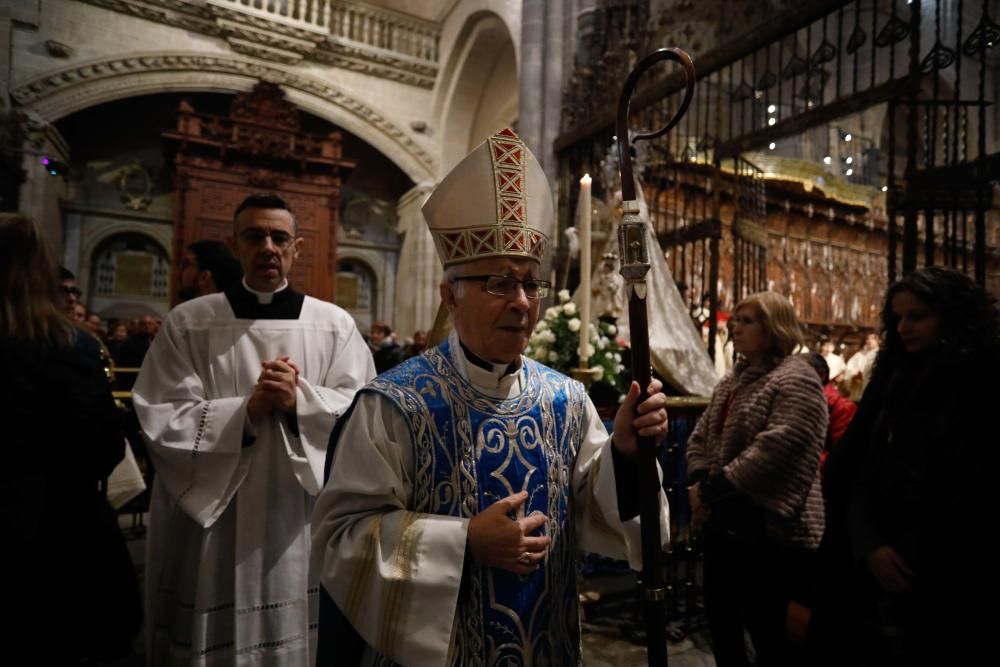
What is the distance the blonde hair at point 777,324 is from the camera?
7.66ft

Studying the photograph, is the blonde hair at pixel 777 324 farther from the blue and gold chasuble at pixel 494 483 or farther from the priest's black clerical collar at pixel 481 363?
the priest's black clerical collar at pixel 481 363

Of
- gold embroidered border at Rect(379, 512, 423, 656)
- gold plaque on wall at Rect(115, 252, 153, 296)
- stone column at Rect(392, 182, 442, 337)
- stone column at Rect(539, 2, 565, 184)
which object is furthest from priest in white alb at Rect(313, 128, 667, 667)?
gold plaque on wall at Rect(115, 252, 153, 296)

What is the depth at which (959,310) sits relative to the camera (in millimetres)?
1872

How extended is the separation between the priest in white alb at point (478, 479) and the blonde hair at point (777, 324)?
1.20 metres

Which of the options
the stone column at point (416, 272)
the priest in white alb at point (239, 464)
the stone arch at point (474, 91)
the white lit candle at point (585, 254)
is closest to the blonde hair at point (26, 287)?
the priest in white alb at point (239, 464)

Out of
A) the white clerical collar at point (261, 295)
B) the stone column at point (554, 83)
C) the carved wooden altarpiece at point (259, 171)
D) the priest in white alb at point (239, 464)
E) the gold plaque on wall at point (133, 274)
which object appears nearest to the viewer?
the priest in white alb at point (239, 464)

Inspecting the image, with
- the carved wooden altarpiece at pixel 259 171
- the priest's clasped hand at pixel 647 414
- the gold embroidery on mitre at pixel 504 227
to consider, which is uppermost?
the carved wooden altarpiece at pixel 259 171

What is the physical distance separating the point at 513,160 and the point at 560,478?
0.78 m

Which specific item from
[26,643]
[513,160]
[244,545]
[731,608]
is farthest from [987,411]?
[26,643]

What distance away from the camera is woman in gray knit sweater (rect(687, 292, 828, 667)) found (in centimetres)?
216

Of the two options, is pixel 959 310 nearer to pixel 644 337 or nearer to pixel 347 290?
pixel 644 337

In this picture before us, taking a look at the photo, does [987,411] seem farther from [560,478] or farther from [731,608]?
[560,478]

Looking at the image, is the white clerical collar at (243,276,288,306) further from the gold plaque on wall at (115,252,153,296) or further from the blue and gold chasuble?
the gold plaque on wall at (115,252,153,296)

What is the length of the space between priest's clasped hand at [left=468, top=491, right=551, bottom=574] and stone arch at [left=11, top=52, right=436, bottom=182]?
Result: 9.88 metres
